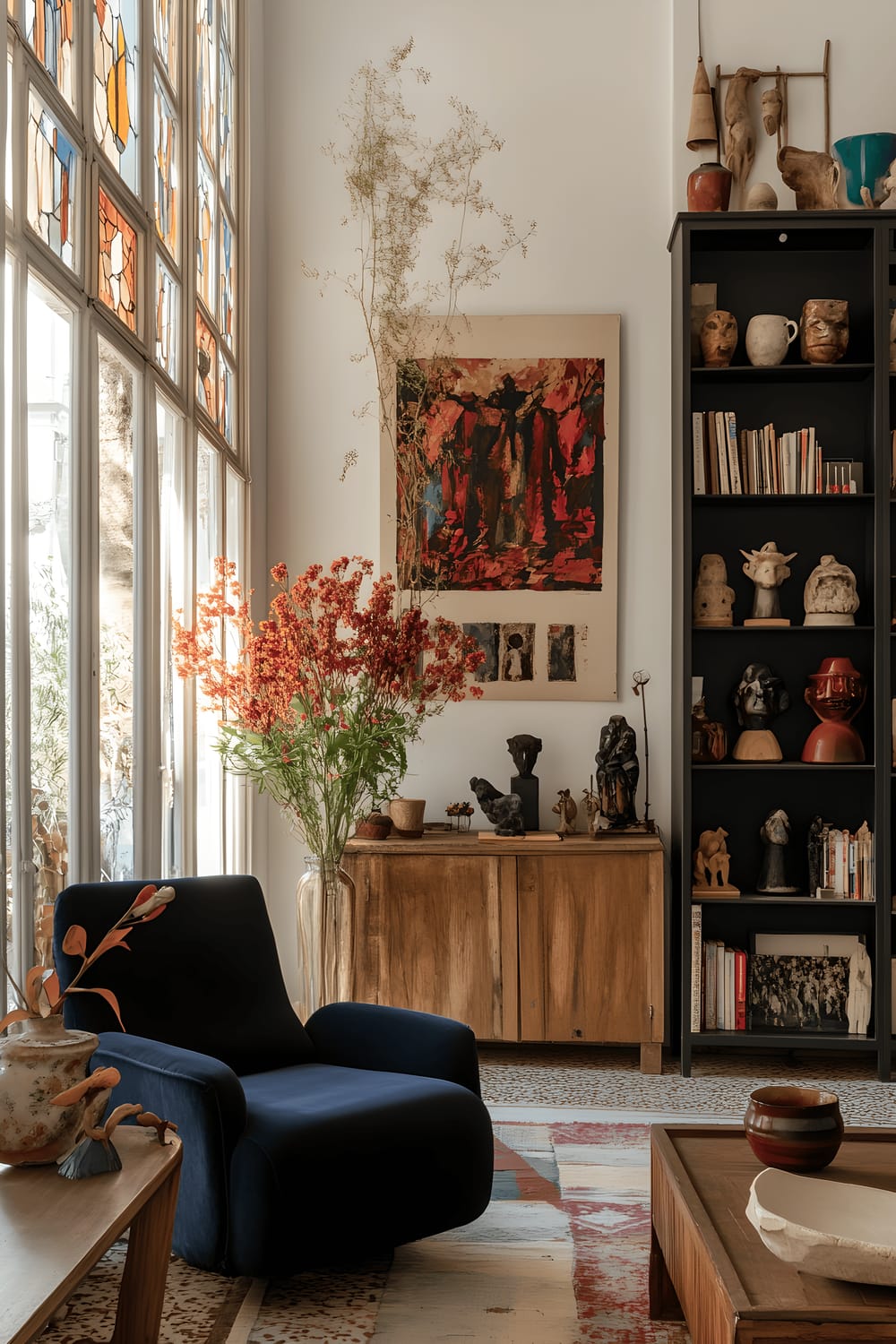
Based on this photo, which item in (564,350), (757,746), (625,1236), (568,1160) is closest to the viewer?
(625,1236)

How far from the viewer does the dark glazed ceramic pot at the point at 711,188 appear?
4562 millimetres

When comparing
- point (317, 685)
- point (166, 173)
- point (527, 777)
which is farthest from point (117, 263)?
point (527, 777)

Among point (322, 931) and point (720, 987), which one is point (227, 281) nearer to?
point (322, 931)

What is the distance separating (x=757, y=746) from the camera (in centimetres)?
450

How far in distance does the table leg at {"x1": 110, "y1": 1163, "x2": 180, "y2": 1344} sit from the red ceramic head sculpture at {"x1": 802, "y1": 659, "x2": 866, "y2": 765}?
3.04m

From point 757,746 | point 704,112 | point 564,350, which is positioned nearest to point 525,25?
point 704,112

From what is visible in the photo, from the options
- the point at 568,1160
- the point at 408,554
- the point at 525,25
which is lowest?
the point at 568,1160

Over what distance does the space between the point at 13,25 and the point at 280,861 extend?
329 centimetres

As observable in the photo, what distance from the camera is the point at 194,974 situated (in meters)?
2.96

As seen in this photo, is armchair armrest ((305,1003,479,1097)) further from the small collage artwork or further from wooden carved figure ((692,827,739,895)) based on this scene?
the small collage artwork

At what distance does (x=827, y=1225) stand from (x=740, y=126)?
4042 millimetres

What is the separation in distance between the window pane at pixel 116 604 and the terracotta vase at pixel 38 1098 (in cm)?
109

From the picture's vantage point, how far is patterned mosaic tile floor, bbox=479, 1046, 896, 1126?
396cm

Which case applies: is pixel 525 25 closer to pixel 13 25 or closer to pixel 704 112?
pixel 704 112
